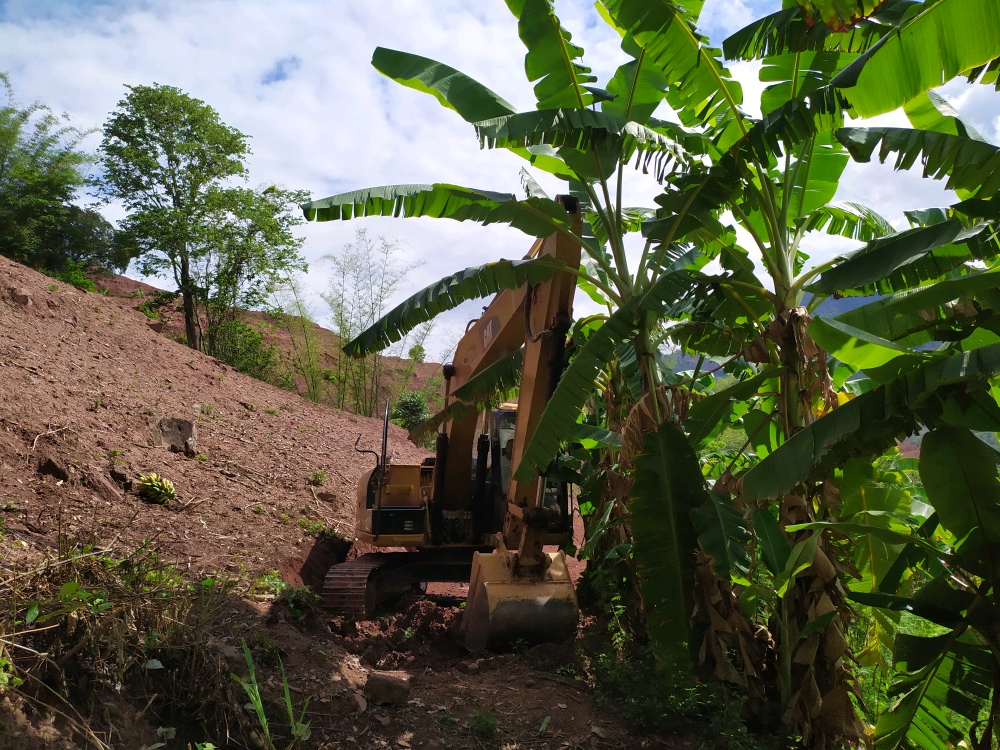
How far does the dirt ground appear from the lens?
426cm

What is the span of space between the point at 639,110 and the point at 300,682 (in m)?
4.56

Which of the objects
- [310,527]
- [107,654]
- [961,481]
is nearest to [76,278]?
[310,527]

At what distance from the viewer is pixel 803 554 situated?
12.0 feet

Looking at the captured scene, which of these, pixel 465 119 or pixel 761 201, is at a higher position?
pixel 465 119

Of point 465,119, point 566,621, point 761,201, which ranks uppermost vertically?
point 465,119

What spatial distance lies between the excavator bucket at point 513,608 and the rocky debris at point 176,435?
562 centimetres

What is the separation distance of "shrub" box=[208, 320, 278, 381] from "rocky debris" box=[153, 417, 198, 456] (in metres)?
9.37

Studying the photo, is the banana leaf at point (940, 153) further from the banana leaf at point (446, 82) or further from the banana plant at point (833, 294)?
the banana leaf at point (446, 82)

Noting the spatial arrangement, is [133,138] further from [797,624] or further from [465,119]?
[797,624]

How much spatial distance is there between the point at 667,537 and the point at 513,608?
5.23 ft

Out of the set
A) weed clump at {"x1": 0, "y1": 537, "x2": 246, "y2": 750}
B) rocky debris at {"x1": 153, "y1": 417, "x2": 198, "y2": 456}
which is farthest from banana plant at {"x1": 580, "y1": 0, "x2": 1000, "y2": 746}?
rocky debris at {"x1": 153, "y1": 417, "x2": 198, "y2": 456}

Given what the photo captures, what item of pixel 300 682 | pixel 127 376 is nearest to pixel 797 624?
pixel 300 682

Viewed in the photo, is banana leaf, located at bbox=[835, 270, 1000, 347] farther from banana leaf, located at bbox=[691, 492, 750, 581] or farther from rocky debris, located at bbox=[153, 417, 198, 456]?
rocky debris, located at bbox=[153, 417, 198, 456]

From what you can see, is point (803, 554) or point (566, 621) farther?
point (566, 621)
